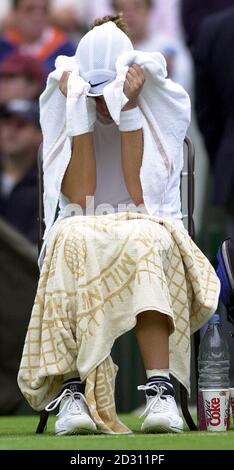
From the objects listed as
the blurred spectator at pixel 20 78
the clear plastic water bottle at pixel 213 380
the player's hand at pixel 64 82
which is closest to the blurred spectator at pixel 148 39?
the blurred spectator at pixel 20 78

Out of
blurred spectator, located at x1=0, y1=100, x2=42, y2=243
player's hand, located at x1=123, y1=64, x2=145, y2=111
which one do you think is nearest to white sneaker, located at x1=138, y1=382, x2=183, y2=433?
player's hand, located at x1=123, y1=64, x2=145, y2=111

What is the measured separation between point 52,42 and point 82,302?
5068mm

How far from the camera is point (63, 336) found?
577 cm

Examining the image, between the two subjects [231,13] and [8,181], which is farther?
[8,181]

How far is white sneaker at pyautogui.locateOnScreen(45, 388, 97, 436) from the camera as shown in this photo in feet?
18.6

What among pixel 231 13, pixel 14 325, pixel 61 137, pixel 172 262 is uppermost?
pixel 231 13

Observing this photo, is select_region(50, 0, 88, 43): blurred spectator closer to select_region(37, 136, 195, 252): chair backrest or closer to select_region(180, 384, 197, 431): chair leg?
select_region(37, 136, 195, 252): chair backrest

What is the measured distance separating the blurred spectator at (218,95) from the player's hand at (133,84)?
9.51 feet

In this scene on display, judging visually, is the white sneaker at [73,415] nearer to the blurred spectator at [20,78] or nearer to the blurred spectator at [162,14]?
the blurred spectator at [162,14]

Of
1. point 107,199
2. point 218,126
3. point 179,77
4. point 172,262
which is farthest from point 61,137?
point 179,77

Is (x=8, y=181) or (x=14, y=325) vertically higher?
(x=8, y=181)

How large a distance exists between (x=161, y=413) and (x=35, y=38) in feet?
17.4

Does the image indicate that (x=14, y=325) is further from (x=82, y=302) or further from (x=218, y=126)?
(x=82, y=302)
